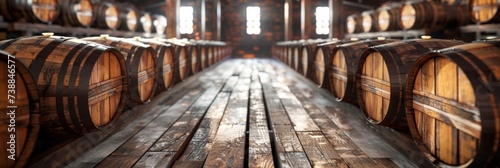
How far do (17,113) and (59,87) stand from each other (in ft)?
1.77

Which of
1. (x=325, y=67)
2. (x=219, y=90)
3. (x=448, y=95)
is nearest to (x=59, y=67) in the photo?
(x=448, y=95)

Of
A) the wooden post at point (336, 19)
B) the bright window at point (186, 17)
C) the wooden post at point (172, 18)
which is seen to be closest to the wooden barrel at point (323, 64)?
the wooden post at point (336, 19)

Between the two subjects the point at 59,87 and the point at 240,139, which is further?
the point at 240,139

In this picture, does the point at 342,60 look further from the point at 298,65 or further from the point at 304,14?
the point at 304,14

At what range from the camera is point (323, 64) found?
195 inches

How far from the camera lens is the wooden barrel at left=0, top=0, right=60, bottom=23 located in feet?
17.0

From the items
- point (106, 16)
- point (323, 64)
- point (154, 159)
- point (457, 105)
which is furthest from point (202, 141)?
point (106, 16)

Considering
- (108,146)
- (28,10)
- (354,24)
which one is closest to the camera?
(108,146)

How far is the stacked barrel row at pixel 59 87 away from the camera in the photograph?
1.69 m

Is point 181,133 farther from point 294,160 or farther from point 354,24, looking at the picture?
A: point 354,24

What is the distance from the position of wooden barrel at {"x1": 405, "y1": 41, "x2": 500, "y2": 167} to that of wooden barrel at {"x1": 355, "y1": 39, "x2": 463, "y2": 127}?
0.24 meters

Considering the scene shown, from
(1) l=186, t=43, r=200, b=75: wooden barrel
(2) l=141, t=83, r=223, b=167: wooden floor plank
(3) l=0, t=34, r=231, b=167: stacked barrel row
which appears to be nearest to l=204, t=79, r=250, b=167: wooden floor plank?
(2) l=141, t=83, r=223, b=167: wooden floor plank

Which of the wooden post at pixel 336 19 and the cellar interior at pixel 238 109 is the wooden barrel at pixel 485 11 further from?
the wooden post at pixel 336 19

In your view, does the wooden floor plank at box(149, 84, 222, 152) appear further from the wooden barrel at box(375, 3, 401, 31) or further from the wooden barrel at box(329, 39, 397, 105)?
the wooden barrel at box(375, 3, 401, 31)
